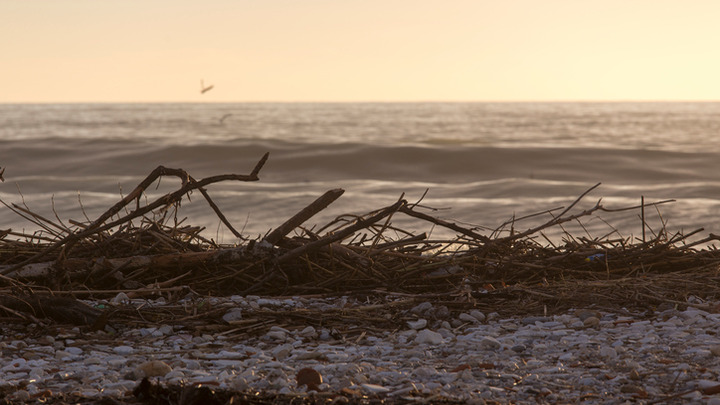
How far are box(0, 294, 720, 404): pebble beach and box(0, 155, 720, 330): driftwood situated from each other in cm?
24

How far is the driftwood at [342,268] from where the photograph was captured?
3611mm

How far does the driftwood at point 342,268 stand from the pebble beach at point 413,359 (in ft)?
0.79

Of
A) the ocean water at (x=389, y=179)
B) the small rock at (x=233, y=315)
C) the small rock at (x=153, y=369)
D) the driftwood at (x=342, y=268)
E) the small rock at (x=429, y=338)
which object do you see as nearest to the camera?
the small rock at (x=153, y=369)

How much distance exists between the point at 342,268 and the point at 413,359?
1346 millimetres

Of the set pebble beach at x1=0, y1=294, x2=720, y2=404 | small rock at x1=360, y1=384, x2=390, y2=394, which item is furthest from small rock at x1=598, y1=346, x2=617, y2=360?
small rock at x1=360, y1=384, x2=390, y2=394

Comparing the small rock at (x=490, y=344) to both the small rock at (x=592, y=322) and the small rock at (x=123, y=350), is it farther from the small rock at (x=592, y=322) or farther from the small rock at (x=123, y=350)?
the small rock at (x=123, y=350)

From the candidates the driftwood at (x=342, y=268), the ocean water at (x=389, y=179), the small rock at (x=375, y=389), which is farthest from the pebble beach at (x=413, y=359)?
the ocean water at (x=389, y=179)

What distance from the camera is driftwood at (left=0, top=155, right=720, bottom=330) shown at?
361 cm

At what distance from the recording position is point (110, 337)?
3111mm

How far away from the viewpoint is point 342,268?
13.3ft

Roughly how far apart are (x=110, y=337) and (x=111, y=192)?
11066 mm

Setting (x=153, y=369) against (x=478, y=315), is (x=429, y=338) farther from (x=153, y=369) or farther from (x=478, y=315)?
(x=153, y=369)

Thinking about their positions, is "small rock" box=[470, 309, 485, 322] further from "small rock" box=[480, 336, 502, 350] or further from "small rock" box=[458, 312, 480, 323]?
"small rock" box=[480, 336, 502, 350]

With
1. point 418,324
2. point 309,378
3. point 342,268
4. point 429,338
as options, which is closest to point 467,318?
point 418,324
